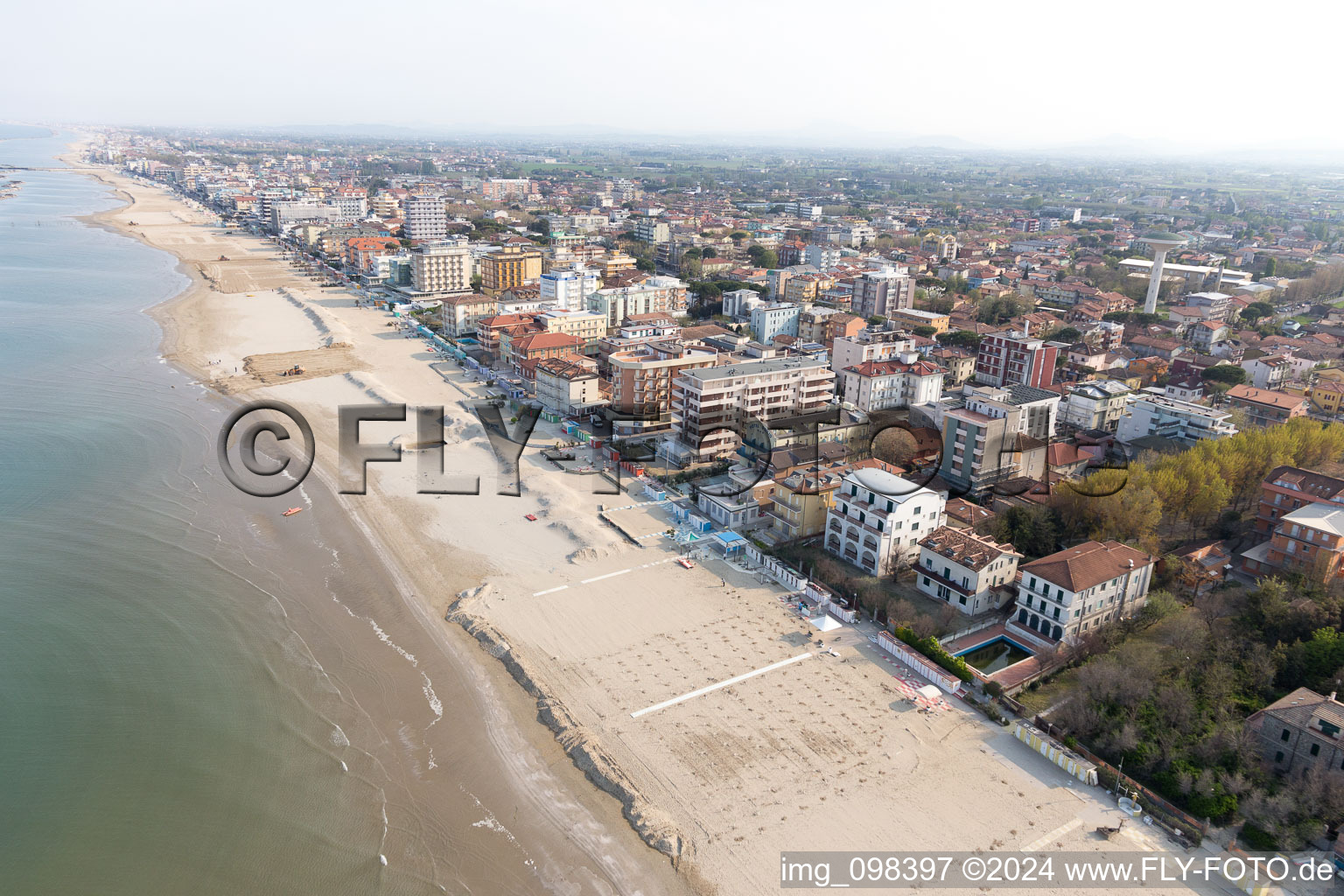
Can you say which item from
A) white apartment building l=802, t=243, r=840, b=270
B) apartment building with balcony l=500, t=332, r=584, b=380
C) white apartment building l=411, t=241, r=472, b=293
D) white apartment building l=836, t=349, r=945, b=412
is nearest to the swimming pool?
white apartment building l=836, t=349, r=945, b=412

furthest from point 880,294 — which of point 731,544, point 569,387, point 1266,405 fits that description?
point 731,544

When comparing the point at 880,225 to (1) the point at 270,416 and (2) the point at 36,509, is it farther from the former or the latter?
(2) the point at 36,509

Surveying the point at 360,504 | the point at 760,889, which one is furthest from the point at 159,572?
the point at 760,889

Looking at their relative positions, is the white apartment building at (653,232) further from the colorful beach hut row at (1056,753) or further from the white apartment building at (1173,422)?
the colorful beach hut row at (1056,753)

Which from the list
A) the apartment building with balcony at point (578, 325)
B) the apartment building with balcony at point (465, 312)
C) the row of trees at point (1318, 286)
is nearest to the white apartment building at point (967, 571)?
the apartment building with balcony at point (578, 325)

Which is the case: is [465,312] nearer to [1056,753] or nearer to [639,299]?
[639,299]

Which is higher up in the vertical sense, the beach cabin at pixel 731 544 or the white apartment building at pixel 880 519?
the white apartment building at pixel 880 519
